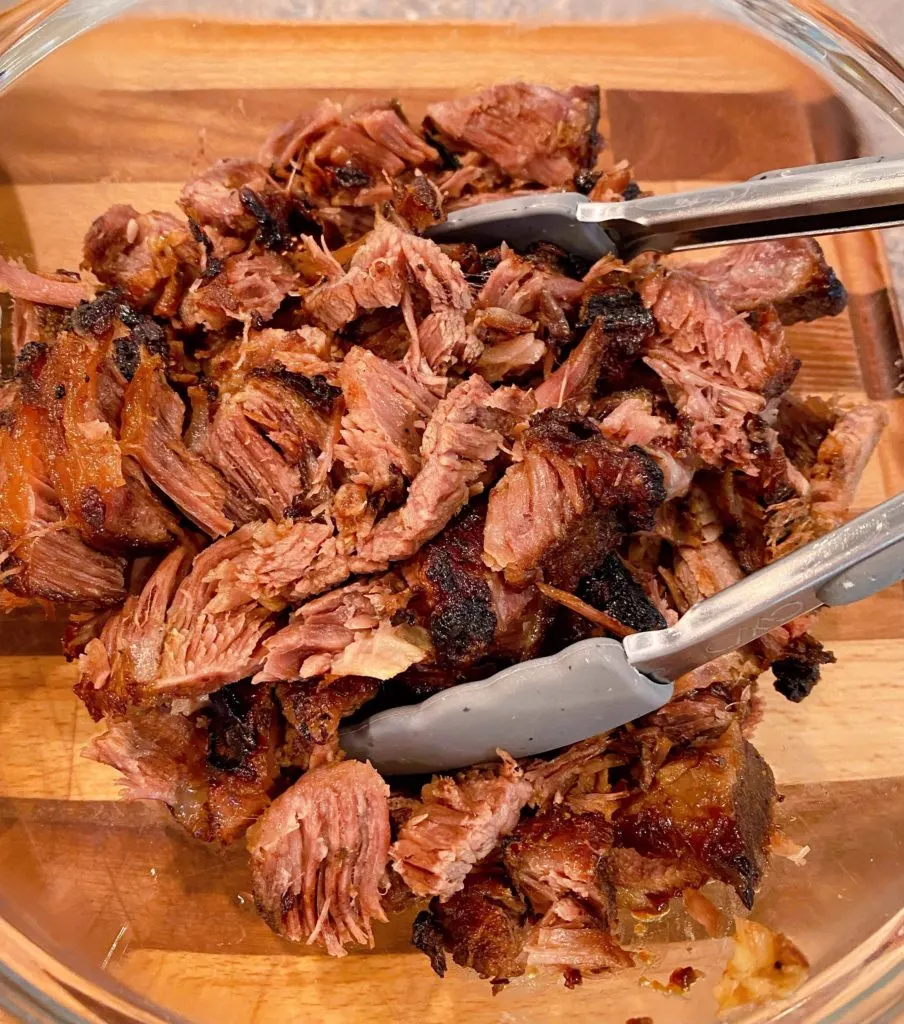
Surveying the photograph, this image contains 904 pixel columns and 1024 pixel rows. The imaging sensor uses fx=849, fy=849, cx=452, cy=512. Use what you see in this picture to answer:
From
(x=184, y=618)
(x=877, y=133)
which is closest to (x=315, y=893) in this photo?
(x=184, y=618)

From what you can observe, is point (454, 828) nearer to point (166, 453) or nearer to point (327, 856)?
point (327, 856)

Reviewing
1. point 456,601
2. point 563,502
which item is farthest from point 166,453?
point 563,502

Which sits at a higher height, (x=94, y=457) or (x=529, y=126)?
(x=529, y=126)

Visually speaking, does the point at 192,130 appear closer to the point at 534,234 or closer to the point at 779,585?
the point at 534,234

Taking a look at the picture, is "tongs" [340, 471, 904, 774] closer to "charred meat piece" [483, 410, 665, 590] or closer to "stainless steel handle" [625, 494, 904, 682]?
"stainless steel handle" [625, 494, 904, 682]

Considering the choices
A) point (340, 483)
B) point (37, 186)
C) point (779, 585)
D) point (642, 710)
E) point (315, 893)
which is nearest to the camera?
point (779, 585)
